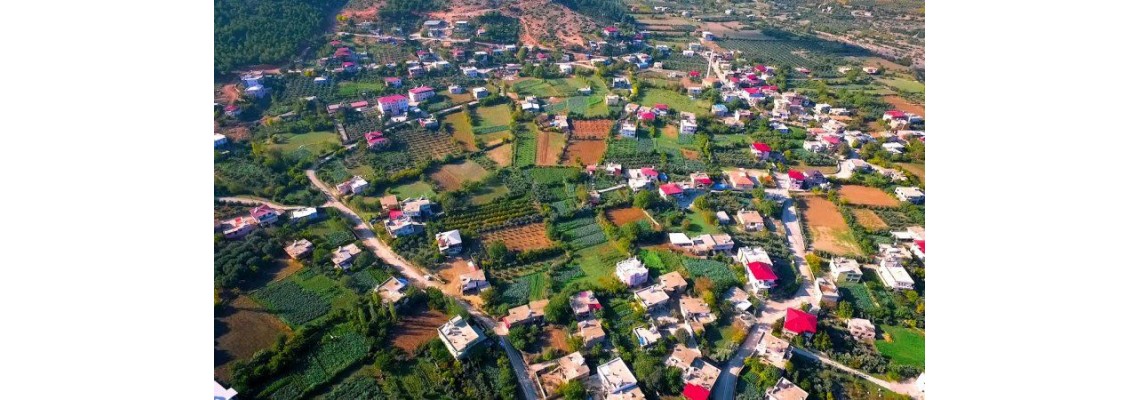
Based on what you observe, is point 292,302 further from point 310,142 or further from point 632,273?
point 310,142

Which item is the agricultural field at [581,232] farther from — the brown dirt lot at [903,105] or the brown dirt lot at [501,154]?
the brown dirt lot at [903,105]

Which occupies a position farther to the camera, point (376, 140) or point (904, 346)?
point (376, 140)

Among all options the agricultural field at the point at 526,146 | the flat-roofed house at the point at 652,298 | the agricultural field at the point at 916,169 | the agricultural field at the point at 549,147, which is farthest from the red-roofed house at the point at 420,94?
the agricultural field at the point at 916,169

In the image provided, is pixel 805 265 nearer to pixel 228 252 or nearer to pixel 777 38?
pixel 228 252

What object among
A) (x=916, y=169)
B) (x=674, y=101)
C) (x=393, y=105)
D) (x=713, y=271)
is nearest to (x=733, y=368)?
(x=713, y=271)

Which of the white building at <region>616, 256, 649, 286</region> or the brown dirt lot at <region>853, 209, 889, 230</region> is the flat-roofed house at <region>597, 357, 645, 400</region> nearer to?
the white building at <region>616, 256, 649, 286</region>

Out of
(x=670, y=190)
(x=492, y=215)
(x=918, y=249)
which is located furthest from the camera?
(x=670, y=190)
